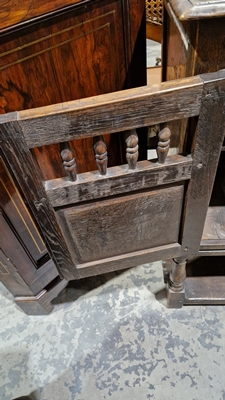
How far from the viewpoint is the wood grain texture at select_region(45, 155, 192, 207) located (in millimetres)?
626

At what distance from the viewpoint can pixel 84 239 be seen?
0.79m

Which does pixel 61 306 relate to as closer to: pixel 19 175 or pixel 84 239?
pixel 84 239

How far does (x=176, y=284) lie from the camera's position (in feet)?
3.62

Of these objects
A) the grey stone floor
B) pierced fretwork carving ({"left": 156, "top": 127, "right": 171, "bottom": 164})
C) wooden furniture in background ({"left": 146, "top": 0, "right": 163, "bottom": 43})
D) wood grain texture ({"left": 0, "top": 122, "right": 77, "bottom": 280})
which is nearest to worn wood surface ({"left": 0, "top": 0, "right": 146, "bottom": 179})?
wood grain texture ({"left": 0, "top": 122, "right": 77, "bottom": 280})

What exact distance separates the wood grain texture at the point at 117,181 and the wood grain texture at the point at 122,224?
0.13 ft

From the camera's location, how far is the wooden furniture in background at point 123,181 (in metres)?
0.52

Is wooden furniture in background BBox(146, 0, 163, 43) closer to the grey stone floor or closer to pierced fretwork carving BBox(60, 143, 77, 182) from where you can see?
the grey stone floor

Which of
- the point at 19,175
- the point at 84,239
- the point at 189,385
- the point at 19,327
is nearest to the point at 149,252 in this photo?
the point at 84,239

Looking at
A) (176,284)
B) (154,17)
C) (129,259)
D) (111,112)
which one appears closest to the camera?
(111,112)

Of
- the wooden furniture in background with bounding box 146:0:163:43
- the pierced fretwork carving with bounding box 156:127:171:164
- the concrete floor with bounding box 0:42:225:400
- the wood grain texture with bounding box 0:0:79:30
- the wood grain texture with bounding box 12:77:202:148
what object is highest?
the wood grain texture with bounding box 0:0:79:30

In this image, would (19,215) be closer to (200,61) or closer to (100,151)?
(100,151)

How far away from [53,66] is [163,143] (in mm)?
388

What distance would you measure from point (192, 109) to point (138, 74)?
502 mm

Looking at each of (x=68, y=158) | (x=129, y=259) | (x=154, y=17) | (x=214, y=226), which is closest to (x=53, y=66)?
(x=68, y=158)
